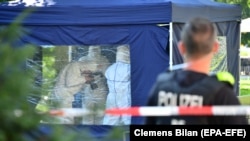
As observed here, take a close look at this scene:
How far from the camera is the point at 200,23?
279 cm

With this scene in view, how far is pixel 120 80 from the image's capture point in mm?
8352

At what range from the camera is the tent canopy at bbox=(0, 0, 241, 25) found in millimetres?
7996

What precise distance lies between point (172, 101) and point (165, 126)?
18 cm

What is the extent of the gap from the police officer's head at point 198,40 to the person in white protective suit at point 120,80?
554 cm

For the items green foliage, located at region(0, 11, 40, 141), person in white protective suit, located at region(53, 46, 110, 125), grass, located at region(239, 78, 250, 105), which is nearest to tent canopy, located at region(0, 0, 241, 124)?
person in white protective suit, located at region(53, 46, 110, 125)

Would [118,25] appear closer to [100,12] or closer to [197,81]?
[100,12]

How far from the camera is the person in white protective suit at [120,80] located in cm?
832

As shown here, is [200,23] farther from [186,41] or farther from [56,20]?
[56,20]

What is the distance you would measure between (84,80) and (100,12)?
111 cm

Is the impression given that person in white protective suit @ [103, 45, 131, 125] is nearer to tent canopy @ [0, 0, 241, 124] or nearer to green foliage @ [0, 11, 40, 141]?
tent canopy @ [0, 0, 241, 124]

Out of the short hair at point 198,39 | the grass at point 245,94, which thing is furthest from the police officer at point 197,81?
the grass at point 245,94

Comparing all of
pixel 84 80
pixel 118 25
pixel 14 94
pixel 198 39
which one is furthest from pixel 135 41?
pixel 14 94

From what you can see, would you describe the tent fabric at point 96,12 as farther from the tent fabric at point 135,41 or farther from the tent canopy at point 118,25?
the tent fabric at point 135,41

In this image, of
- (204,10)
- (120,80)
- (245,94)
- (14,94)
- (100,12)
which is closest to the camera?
(14,94)
